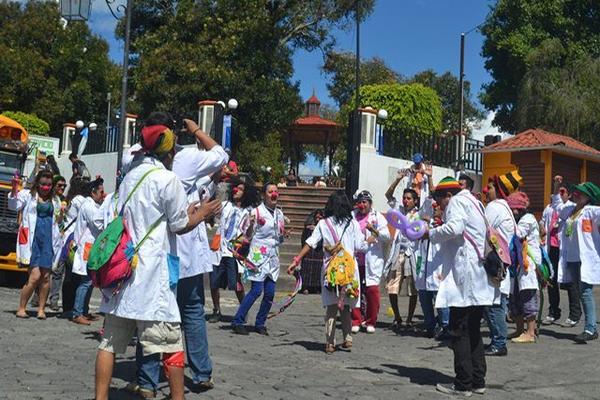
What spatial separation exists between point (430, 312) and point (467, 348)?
147 inches

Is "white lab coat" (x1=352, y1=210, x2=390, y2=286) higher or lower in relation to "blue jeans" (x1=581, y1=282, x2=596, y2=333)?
higher

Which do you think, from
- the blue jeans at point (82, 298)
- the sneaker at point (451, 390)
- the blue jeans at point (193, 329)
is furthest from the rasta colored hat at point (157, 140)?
the blue jeans at point (82, 298)

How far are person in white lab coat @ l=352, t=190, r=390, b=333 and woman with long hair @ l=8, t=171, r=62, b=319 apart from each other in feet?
13.1

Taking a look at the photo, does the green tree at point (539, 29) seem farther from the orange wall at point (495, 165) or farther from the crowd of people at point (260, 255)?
the crowd of people at point (260, 255)

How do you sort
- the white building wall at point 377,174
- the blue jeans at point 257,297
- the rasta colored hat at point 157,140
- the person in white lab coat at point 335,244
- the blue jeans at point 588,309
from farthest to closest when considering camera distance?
the white building wall at point 377,174
the blue jeans at point 588,309
the blue jeans at point 257,297
the person in white lab coat at point 335,244
the rasta colored hat at point 157,140

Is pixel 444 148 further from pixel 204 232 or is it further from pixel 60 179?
pixel 204 232

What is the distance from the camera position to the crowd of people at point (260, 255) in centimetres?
545

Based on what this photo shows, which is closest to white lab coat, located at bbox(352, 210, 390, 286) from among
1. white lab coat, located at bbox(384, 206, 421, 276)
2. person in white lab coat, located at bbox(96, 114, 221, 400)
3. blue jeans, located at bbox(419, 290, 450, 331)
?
white lab coat, located at bbox(384, 206, 421, 276)

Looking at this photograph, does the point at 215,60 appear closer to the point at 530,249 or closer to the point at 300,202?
the point at 300,202

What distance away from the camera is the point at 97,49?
45.2 m

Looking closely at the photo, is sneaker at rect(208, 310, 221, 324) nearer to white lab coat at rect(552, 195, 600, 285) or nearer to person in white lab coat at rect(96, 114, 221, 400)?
white lab coat at rect(552, 195, 600, 285)

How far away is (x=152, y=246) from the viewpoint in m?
5.41

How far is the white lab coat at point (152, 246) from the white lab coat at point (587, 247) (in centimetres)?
685

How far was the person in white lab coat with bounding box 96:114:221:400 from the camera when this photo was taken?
17.5ft
